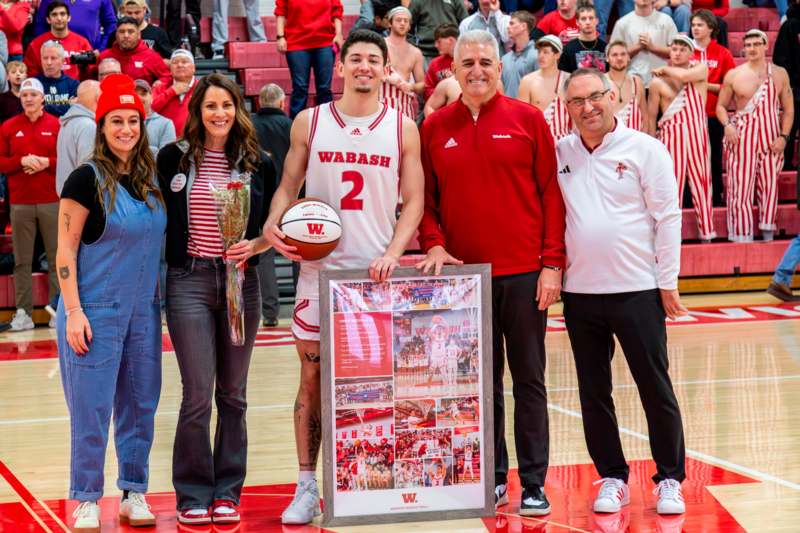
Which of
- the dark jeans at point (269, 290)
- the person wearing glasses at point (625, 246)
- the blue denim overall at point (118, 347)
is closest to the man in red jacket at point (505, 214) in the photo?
the person wearing glasses at point (625, 246)

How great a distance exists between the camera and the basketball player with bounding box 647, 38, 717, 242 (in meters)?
12.3

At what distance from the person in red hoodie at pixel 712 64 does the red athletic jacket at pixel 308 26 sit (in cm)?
383

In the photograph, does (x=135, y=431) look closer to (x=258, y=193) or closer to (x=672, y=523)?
(x=258, y=193)

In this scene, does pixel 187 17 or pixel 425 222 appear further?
pixel 187 17

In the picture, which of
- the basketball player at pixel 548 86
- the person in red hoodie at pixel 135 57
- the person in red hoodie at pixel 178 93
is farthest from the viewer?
the person in red hoodie at pixel 135 57

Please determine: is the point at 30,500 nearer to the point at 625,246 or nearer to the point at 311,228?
the point at 311,228

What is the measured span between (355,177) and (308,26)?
785 cm

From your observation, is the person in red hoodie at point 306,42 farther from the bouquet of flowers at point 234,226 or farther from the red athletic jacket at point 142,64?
the bouquet of flowers at point 234,226

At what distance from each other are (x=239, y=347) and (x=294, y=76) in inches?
306

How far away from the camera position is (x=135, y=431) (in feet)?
16.7

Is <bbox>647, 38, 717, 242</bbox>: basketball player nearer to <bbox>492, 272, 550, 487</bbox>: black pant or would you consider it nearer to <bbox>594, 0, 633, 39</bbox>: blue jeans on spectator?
<bbox>594, 0, 633, 39</bbox>: blue jeans on spectator

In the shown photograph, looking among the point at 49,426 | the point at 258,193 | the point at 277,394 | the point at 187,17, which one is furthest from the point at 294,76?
the point at 258,193

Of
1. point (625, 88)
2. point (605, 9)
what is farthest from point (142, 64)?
point (605, 9)

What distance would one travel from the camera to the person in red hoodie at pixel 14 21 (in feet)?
41.6
